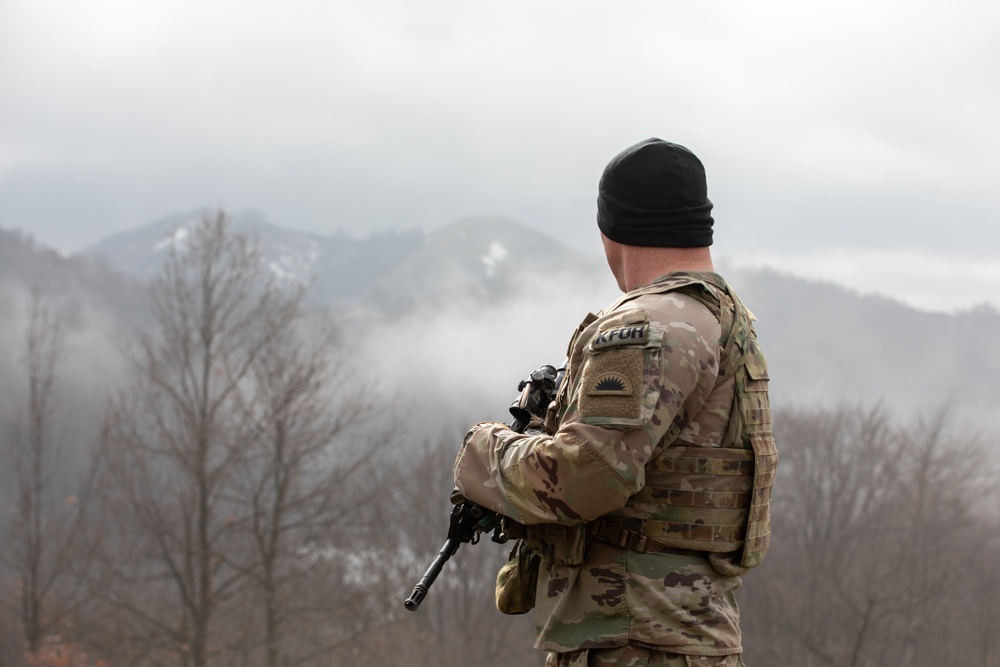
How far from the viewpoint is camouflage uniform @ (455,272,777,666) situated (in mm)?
2439

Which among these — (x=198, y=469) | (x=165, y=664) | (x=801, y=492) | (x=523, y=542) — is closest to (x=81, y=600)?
(x=165, y=664)

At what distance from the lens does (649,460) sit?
2574 millimetres

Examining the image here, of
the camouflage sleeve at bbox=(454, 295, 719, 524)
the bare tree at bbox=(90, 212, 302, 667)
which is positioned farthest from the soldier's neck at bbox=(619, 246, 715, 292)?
the bare tree at bbox=(90, 212, 302, 667)

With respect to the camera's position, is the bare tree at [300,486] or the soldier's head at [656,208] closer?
the soldier's head at [656,208]

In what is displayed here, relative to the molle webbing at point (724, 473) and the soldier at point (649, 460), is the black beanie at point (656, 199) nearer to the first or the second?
the soldier at point (649, 460)

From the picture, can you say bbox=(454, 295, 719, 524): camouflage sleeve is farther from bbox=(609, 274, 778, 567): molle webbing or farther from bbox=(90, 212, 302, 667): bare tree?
bbox=(90, 212, 302, 667): bare tree

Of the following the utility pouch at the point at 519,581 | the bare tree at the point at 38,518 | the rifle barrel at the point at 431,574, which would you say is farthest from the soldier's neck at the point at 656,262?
the bare tree at the point at 38,518

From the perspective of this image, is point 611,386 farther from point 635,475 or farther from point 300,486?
point 300,486

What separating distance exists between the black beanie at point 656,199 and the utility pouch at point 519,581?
3.34 ft

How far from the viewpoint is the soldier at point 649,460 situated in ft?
8.04

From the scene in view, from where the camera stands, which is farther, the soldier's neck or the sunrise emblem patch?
the soldier's neck

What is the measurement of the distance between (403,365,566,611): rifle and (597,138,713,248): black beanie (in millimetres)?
510

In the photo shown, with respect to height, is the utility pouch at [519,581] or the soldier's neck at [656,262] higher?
the soldier's neck at [656,262]

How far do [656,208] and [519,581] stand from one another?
1.23 metres
